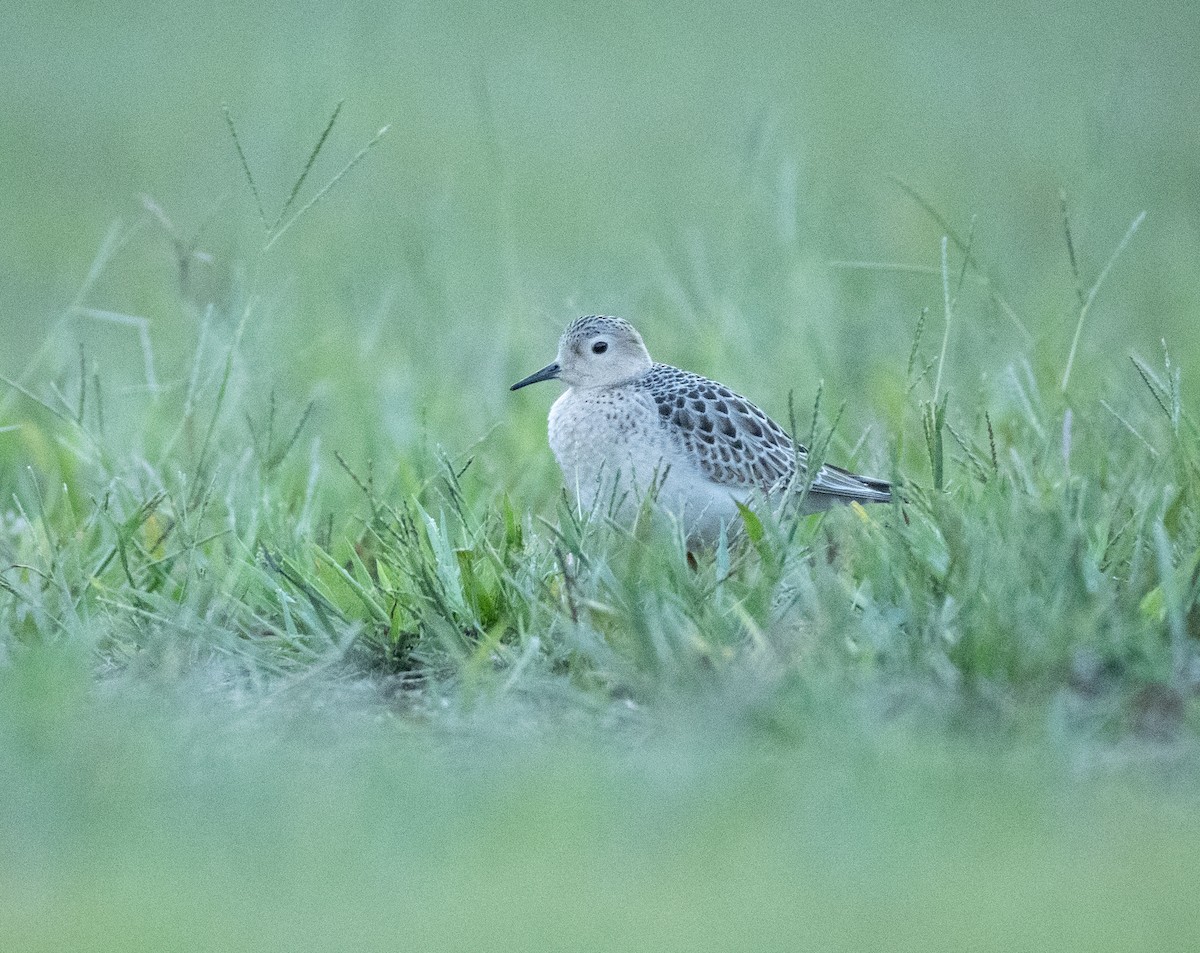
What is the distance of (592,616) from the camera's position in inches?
150

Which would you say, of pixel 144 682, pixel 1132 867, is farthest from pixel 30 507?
pixel 1132 867

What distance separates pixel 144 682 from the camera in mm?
3676

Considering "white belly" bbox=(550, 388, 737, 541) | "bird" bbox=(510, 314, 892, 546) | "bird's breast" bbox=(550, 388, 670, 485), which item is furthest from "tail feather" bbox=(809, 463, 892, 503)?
"bird's breast" bbox=(550, 388, 670, 485)

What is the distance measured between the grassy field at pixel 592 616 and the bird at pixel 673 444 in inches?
7.1

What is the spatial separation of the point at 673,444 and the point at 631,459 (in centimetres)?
15

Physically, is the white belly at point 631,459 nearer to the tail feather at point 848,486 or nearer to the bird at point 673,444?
the bird at point 673,444

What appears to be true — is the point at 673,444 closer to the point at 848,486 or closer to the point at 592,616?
the point at 848,486

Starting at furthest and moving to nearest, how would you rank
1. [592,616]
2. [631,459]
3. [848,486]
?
[848,486] → [631,459] → [592,616]

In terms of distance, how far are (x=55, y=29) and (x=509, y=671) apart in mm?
11085

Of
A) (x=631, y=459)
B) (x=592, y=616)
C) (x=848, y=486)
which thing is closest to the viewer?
(x=592, y=616)

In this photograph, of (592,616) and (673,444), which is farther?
(673,444)

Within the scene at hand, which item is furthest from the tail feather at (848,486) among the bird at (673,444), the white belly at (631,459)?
the white belly at (631,459)

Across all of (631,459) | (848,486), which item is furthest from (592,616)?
(848,486)

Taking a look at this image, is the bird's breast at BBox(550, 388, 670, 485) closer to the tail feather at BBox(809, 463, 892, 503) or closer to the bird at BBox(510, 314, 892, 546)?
the bird at BBox(510, 314, 892, 546)
